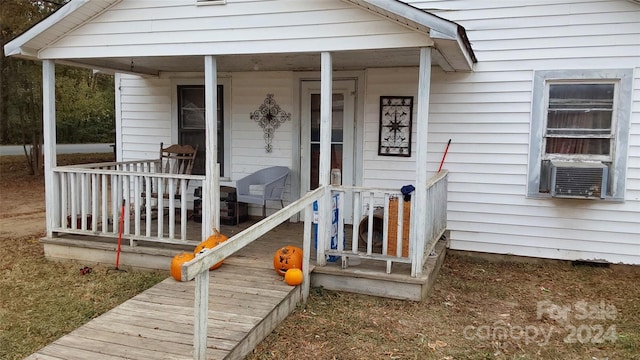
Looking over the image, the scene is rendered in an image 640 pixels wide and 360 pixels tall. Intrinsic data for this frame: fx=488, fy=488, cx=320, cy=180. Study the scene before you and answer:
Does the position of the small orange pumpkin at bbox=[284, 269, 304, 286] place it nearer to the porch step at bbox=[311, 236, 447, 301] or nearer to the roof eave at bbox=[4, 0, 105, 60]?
the porch step at bbox=[311, 236, 447, 301]

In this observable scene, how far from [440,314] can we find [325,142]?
1847 mm

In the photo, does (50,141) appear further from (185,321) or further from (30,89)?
(30,89)

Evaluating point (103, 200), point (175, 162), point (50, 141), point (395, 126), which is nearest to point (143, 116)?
point (175, 162)

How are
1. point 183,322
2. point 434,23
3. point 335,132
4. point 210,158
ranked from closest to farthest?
1. point 183,322
2. point 434,23
3. point 210,158
4. point 335,132

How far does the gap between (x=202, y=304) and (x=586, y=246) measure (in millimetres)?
4636

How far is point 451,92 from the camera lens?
5.83 metres

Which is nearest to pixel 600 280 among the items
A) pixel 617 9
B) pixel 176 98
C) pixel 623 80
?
pixel 623 80

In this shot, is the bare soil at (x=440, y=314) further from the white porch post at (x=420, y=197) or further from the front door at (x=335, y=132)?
the front door at (x=335, y=132)

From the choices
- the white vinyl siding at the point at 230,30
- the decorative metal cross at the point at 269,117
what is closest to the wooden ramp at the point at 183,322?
the white vinyl siding at the point at 230,30

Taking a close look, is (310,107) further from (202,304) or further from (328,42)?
(202,304)

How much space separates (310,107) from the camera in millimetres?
6586

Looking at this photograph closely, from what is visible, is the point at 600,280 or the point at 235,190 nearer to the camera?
the point at 600,280

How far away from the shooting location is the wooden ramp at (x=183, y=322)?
305 centimetres

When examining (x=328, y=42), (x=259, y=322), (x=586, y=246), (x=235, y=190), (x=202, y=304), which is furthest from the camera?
(x=235, y=190)
